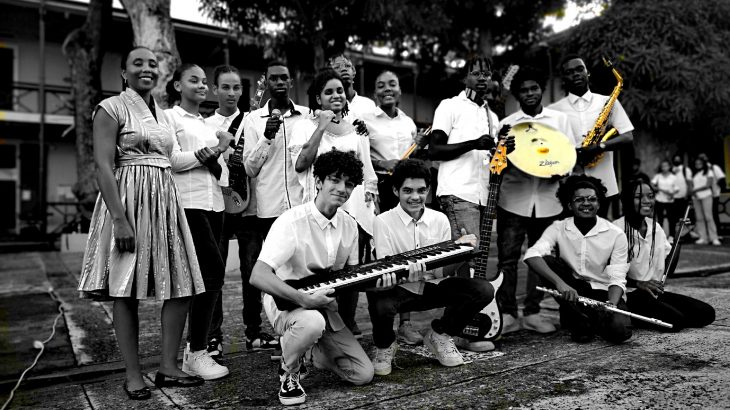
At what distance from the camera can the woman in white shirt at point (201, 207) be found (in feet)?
11.6

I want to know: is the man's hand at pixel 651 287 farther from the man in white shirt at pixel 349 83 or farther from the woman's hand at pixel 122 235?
the woman's hand at pixel 122 235

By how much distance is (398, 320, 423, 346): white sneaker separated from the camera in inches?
167

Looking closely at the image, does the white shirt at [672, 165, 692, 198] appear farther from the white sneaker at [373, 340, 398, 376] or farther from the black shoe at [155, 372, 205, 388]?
the black shoe at [155, 372, 205, 388]

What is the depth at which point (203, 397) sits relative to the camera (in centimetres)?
311

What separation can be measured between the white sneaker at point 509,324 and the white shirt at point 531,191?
80 centimetres

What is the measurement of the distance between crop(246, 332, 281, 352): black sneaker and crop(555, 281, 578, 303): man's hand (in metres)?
2.03

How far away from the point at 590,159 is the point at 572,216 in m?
0.54

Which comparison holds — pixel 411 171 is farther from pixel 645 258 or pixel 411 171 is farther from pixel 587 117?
pixel 645 258

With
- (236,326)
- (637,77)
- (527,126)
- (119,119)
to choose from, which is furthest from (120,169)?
(637,77)

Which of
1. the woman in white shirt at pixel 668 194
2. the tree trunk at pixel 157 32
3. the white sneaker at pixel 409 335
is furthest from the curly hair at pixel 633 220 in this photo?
the woman in white shirt at pixel 668 194

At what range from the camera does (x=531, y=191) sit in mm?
4578

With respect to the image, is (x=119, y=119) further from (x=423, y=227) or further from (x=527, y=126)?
(x=527, y=126)

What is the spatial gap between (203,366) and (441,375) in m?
1.41

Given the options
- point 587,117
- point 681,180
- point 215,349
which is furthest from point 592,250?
point 681,180
